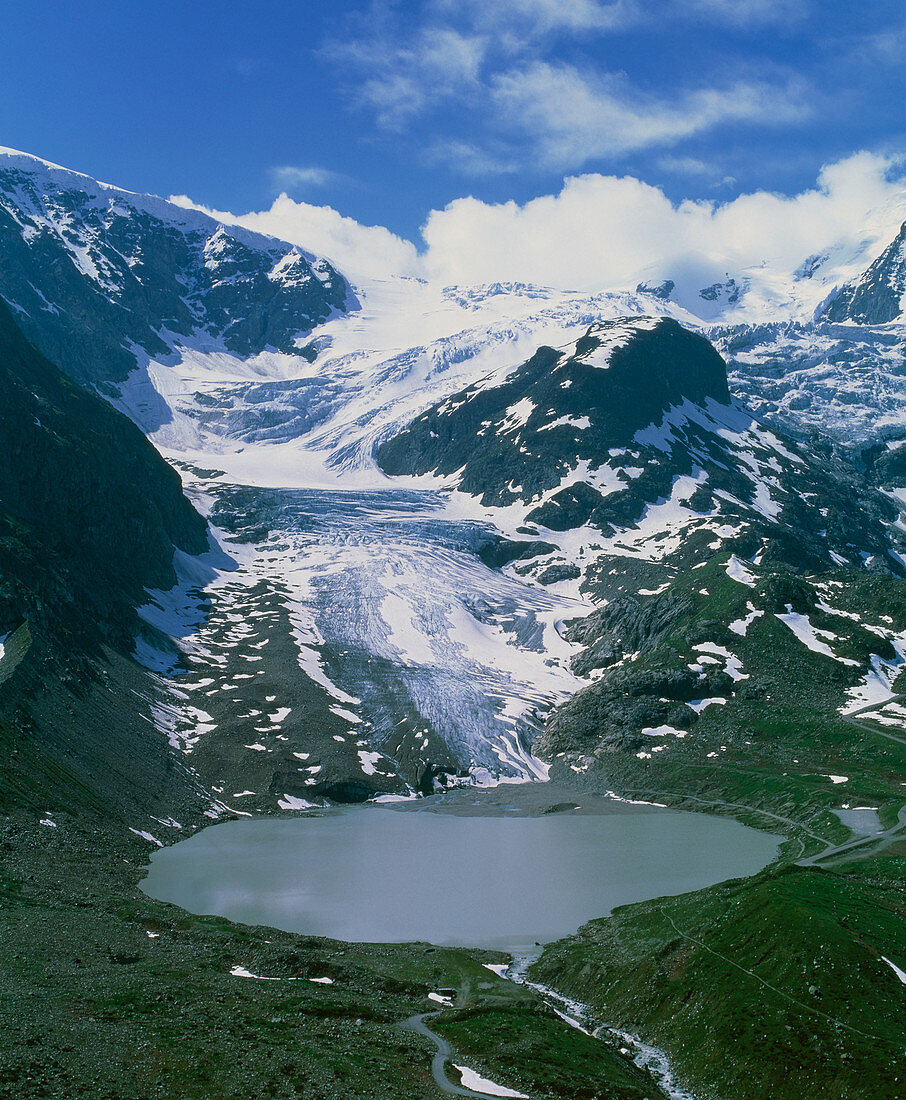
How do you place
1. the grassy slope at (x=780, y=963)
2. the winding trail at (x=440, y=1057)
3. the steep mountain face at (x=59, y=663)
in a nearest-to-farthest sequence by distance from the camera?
the winding trail at (x=440, y=1057) < the grassy slope at (x=780, y=963) < the steep mountain face at (x=59, y=663)

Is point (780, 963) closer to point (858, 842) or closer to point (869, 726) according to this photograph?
point (858, 842)

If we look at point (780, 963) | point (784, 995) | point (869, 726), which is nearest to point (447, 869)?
point (780, 963)

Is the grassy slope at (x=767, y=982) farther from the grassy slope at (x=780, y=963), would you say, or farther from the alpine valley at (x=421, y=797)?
the alpine valley at (x=421, y=797)

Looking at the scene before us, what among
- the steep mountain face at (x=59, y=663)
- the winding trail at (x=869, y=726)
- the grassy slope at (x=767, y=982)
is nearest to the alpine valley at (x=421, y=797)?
the grassy slope at (x=767, y=982)

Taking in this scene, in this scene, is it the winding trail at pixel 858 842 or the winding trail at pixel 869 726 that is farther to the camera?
the winding trail at pixel 869 726

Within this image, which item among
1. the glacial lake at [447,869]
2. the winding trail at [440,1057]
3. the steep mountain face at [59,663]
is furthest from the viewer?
the steep mountain face at [59,663]

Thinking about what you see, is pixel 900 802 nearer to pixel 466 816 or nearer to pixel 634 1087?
pixel 466 816
